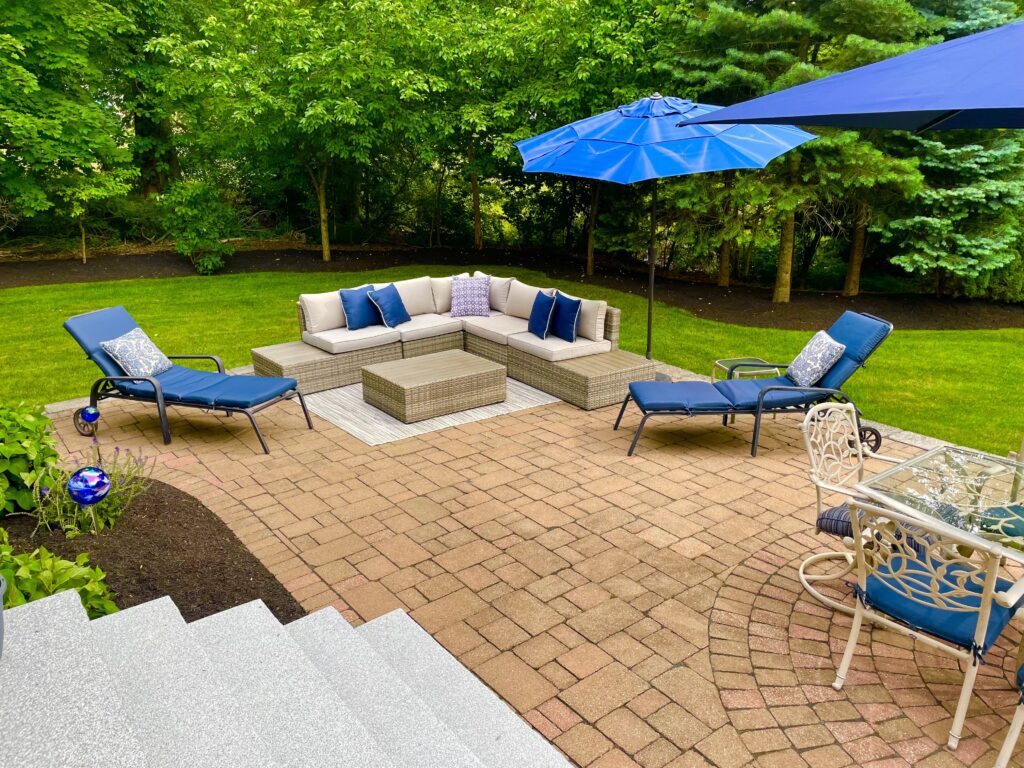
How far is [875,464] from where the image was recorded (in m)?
5.56

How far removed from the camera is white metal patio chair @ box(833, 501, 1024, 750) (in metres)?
2.81

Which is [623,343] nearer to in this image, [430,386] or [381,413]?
[430,386]

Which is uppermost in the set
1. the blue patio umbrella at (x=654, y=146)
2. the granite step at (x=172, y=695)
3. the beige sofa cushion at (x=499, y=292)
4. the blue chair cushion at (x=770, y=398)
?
the blue patio umbrella at (x=654, y=146)

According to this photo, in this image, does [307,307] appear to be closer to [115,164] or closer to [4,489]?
[4,489]

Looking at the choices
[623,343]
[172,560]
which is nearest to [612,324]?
[623,343]

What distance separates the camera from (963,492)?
329 centimetres

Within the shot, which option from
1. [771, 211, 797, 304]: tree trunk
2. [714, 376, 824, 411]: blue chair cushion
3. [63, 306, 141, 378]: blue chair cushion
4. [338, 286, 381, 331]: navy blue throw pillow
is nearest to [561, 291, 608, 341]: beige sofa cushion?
[714, 376, 824, 411]: blue chair cushion

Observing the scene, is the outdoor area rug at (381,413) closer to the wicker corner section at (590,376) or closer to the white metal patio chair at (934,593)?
the wicker corner section at (590,376)

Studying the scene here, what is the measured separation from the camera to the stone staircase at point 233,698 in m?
1.89

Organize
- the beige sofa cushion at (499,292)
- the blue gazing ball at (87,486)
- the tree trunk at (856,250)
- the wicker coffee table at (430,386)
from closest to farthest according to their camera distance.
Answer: the blue gazing ball at (87,486)
the wicker coffee table at (430,386)
the beige sofa cushion at (499,292)
the tree trunk at (856,250)

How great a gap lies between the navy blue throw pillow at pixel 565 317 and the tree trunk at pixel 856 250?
546cm

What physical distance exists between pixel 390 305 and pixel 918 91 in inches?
235

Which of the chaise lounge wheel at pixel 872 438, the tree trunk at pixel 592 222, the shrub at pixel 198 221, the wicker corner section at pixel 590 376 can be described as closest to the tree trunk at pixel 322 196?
the shrub at pixel 198 221

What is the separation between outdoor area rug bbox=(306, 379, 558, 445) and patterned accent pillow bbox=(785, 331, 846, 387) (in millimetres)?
2298
